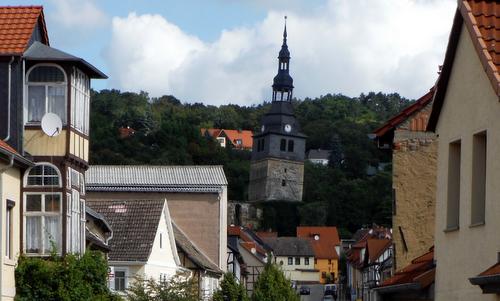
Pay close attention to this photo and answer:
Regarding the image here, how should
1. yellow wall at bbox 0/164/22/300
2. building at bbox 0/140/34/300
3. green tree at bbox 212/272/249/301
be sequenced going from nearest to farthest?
building at bbox 0/140/34/300
yellow wall at bbox 0/164/22/300
green tree at bbox 212/272/249/301

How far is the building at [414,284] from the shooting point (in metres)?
15.3

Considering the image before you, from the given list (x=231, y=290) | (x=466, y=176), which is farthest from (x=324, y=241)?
(x=466, y=176)

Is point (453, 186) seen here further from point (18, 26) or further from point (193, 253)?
point (193, 253)

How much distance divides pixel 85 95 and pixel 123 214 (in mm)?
20654

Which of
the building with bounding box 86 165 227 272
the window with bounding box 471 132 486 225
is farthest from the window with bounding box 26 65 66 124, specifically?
the building with bounding box 86 165 227 272

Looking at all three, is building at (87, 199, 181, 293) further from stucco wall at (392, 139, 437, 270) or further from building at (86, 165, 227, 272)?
stucco wall at (392, 139, 437, 270)

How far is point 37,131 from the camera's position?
28.5m

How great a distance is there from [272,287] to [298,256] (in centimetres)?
11679

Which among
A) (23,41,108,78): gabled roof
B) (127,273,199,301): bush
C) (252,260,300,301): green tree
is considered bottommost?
(252,260,300,301): green tree

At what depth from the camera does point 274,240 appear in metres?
184

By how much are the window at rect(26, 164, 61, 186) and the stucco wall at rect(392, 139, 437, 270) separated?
7.56 m

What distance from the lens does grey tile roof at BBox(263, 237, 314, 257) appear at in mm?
181875

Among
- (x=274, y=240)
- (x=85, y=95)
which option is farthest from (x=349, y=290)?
(x=85, y=95)

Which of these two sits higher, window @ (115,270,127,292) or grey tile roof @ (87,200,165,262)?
grey tile roof @ (87,200,165,262)
